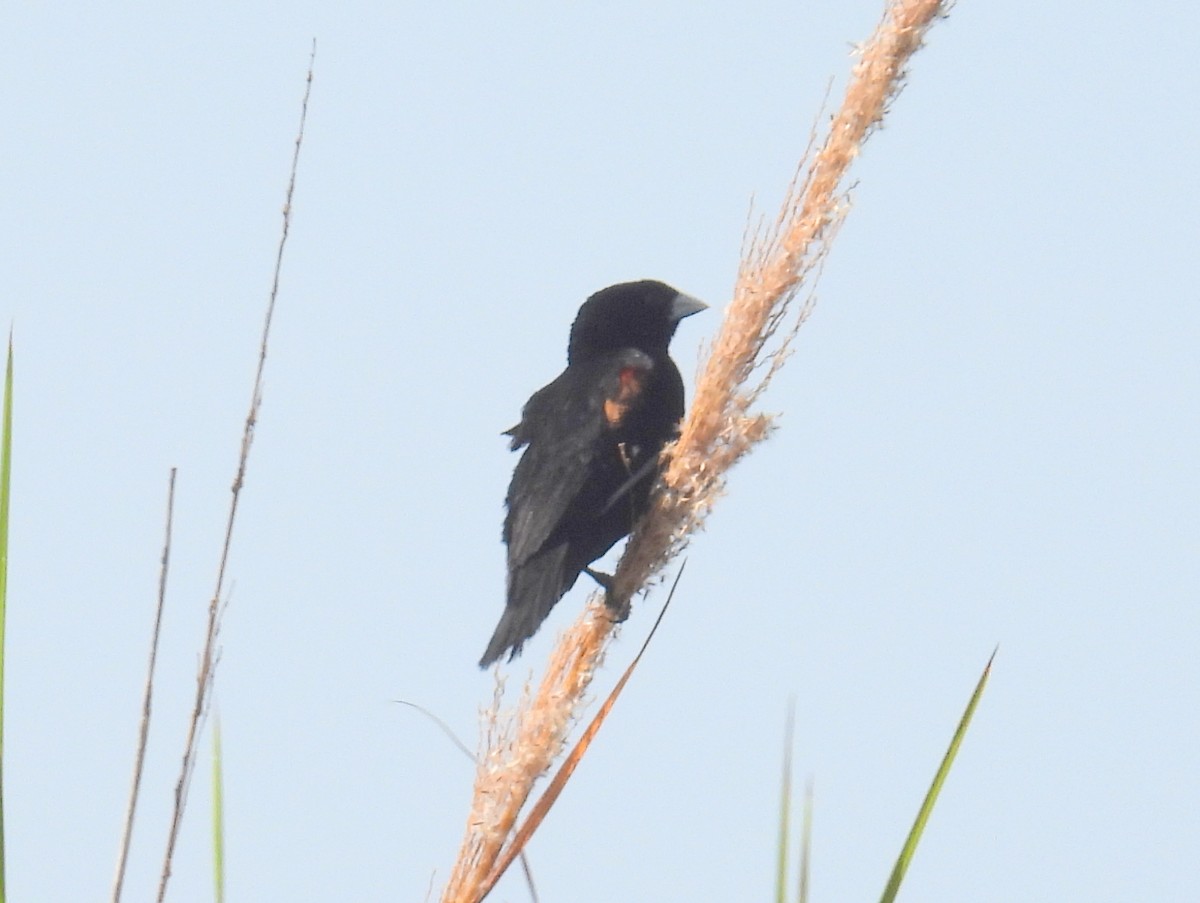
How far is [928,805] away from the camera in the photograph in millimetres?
1411

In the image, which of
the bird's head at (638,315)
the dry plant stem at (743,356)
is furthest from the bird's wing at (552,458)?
the dry plant stem at (743,356)

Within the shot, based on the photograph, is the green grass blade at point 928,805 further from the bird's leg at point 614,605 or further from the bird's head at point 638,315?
the bird's head at point 638,315

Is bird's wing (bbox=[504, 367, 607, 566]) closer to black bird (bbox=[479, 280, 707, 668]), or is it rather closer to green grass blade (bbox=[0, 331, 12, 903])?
black bird (bbox=[479, 280, 707, 668])

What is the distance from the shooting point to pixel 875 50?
2.04 metres

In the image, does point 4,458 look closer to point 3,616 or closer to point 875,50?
point 3,616

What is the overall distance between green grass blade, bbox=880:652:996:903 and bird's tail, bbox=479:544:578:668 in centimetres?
154

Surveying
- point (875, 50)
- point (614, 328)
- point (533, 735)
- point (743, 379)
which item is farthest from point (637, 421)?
point (533, 735)

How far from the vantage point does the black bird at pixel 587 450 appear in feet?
→ 10.2

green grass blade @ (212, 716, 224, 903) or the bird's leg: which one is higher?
the bird's leg

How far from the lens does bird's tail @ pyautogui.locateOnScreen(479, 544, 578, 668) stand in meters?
2.95

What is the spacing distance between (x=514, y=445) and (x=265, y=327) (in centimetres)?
193

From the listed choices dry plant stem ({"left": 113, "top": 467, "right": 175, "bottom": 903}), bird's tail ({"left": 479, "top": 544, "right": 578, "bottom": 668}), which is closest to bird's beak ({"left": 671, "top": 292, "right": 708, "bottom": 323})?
bird's tail ({"left": 479, "top": 544, "right": 578, "bottom": 668})

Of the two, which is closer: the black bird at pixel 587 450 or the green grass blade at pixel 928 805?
the green grass blade at pixel 928 805

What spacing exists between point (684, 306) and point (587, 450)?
63 centimetres
